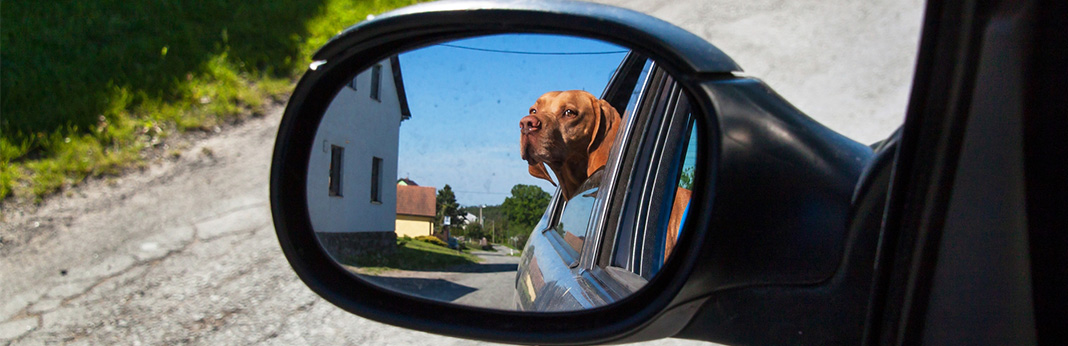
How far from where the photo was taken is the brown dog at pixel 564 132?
3.91 ft

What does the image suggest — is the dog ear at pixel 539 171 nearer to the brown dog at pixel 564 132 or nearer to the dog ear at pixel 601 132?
the brown dog at pixel 564 132

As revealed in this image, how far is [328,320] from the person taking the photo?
162 inches

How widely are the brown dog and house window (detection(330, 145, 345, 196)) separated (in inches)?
20.0

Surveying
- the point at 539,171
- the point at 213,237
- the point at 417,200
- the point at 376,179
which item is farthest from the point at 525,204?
the point at 213,237

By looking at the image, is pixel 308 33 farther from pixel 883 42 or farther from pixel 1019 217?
pixel 1019 217

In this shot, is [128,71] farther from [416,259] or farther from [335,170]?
[416,259]

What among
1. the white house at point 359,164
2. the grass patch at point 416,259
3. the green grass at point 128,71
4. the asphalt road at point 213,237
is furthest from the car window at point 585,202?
the green grass at point 128,71

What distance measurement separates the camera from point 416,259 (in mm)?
1463

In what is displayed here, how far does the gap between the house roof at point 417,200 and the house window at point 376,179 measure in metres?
0.11

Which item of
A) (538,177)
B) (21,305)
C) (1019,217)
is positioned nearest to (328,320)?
(21,305)

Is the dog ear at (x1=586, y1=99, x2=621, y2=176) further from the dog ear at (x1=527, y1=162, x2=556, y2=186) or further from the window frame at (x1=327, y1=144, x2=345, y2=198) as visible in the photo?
the window frame at (x1=327, y1=144, x2=345, y2=198)

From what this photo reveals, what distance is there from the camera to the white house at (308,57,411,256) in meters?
1.41

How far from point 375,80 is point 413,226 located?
0.98 feet

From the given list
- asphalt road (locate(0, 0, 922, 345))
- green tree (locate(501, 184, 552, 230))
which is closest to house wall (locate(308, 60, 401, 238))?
green tree (locate(501, 184, 552, 230))
